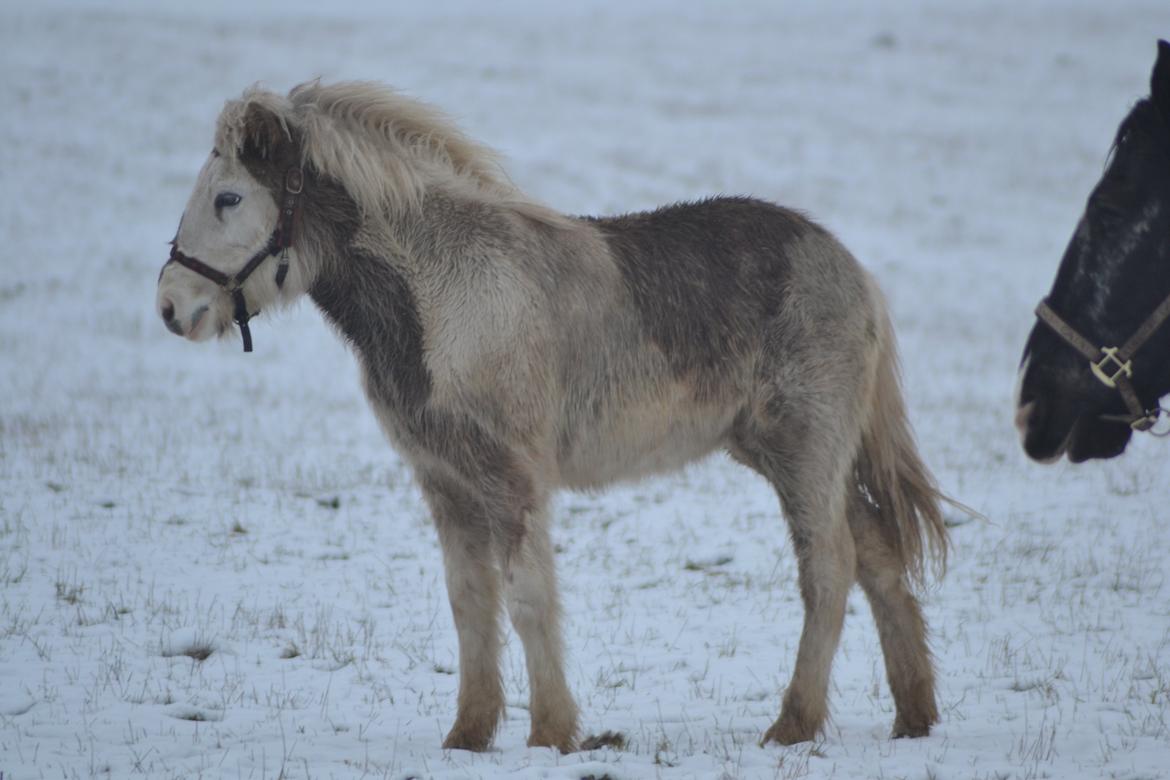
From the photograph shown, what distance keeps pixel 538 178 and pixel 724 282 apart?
23.6 m

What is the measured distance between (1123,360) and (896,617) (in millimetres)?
2144

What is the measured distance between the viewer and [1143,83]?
3969cm

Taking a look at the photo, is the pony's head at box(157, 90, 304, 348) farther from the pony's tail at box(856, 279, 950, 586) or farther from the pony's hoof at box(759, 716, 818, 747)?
the pony's hoof at box(759, 716, 818, 747)

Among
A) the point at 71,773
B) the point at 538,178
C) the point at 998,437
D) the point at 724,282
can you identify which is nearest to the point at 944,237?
the point at 538,178

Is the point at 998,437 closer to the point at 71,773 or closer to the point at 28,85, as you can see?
the point at 71,773

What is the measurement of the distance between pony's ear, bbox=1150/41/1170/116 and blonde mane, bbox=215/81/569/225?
269 centimetres

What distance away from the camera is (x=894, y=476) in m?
5.84

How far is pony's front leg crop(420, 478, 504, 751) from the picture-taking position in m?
5.41

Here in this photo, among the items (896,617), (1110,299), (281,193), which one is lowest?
(896,617)

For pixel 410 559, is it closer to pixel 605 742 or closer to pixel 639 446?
pixel 639 446

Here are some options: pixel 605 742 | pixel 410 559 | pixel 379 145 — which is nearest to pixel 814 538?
pixel 605 742

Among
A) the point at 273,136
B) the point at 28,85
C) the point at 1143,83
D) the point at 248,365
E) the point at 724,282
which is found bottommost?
the point at 724,282

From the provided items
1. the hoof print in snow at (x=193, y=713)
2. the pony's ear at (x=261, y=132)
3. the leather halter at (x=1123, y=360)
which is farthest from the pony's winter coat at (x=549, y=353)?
the leather halter at (x=1123, y=360)

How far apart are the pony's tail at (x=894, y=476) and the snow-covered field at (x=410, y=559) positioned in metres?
0.74
